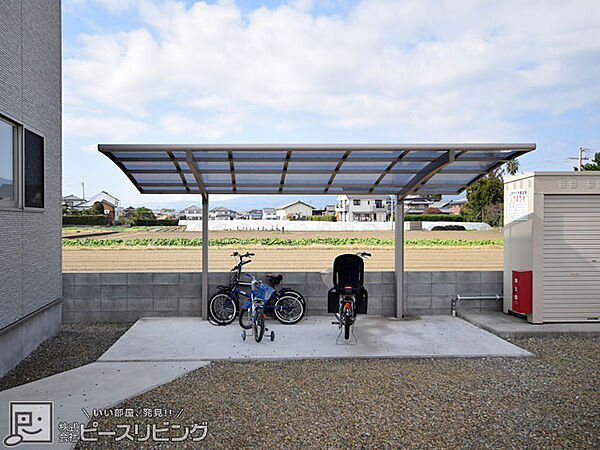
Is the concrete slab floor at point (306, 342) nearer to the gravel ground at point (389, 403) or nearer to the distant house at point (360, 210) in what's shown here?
the gravel ground at point (389, 403)

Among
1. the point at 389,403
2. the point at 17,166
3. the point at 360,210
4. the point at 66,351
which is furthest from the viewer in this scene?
the point at 360,210

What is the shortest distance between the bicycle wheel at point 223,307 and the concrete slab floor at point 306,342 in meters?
0.17

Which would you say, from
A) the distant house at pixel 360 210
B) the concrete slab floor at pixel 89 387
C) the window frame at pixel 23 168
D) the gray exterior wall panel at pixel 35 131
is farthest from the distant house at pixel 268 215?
the concrete slab floor at pixel 89 387

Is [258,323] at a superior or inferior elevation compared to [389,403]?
superior

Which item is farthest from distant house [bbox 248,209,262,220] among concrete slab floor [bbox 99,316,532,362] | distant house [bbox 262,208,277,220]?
concrete slab floor [bbox 99,316,532,362]

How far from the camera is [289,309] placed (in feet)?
23.9

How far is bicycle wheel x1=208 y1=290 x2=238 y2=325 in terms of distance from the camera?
23.6 feet

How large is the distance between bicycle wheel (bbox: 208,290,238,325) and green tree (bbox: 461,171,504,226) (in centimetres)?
4133

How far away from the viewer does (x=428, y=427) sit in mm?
3607

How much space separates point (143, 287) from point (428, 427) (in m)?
5.17

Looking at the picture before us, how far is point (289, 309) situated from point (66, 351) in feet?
9.77

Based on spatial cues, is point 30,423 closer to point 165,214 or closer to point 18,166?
point 18,166

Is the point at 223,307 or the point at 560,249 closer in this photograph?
the point at 560,249

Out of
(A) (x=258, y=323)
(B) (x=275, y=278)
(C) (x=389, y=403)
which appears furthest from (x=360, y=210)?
(C) (x=389, y=403)
